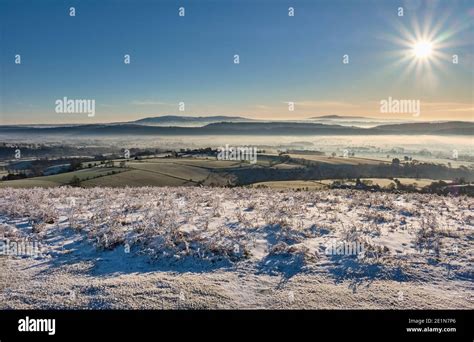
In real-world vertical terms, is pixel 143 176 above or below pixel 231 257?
above

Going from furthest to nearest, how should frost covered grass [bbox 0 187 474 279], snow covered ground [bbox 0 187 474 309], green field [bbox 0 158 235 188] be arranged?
green field [bbox 0 158 235 188] → frost covered grass [bbox 0 187 474 279] → snow covered ground [bbox 0 187 474 309]

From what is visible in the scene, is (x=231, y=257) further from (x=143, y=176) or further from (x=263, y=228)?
(x=143, y=176)

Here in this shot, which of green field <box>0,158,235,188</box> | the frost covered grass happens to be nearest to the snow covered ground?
the frost covered grass

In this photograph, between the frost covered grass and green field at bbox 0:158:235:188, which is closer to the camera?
the frost covered grass

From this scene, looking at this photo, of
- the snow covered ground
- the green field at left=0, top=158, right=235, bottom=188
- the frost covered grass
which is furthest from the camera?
the green field at left=0, top=158, right=235, bottom=188

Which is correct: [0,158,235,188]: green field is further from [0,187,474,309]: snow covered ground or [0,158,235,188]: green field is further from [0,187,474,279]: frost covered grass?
[0,187,474,309]: snow covered ground

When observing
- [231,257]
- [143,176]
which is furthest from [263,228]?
[143,176]

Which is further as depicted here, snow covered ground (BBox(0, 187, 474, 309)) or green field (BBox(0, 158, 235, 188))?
green field (BBox(0, 158, 235, 188))

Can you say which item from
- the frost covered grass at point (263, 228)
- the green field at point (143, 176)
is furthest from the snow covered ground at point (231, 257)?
the green field at point (143, 176)
